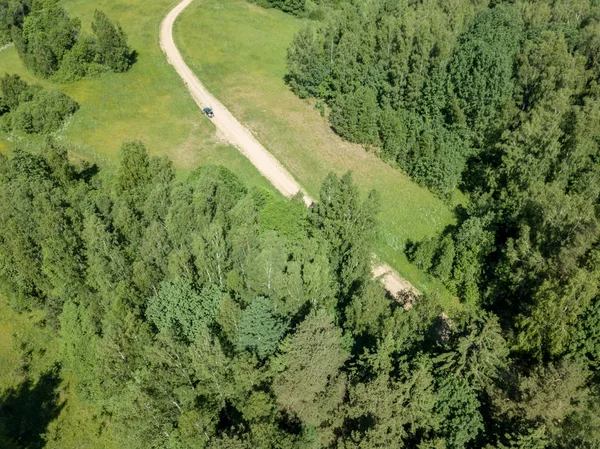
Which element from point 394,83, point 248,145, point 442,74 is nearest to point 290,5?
point 394,83

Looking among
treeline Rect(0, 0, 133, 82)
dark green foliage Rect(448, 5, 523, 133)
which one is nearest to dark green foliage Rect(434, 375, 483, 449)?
dark green foliage Rect(448, 5, 523, 133)

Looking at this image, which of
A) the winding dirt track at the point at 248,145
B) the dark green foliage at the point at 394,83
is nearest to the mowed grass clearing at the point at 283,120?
the winding dirt track at the point at 248,145

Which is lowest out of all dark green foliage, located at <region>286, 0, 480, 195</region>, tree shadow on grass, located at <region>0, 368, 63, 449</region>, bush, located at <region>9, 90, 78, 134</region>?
tree shadow on grass, located at <region>0, 368, 63, 449</region>

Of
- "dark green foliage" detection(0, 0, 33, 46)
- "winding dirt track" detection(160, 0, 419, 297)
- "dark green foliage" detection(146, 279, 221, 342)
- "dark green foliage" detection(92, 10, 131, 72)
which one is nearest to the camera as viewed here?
"dark green foliage" detection(146, 279, 221, 342)

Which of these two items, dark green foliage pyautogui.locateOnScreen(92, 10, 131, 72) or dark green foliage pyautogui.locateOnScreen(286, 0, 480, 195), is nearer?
dark green foliage pyautogui.locateOnScreen(286, 0, 480, 195)

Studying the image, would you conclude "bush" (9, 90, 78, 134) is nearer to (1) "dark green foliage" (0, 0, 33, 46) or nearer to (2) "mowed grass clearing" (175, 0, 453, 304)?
(2) "mowed grass clearing" (175, 0, 453, 304)

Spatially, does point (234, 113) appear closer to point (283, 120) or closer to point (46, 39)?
point (283, 120)
